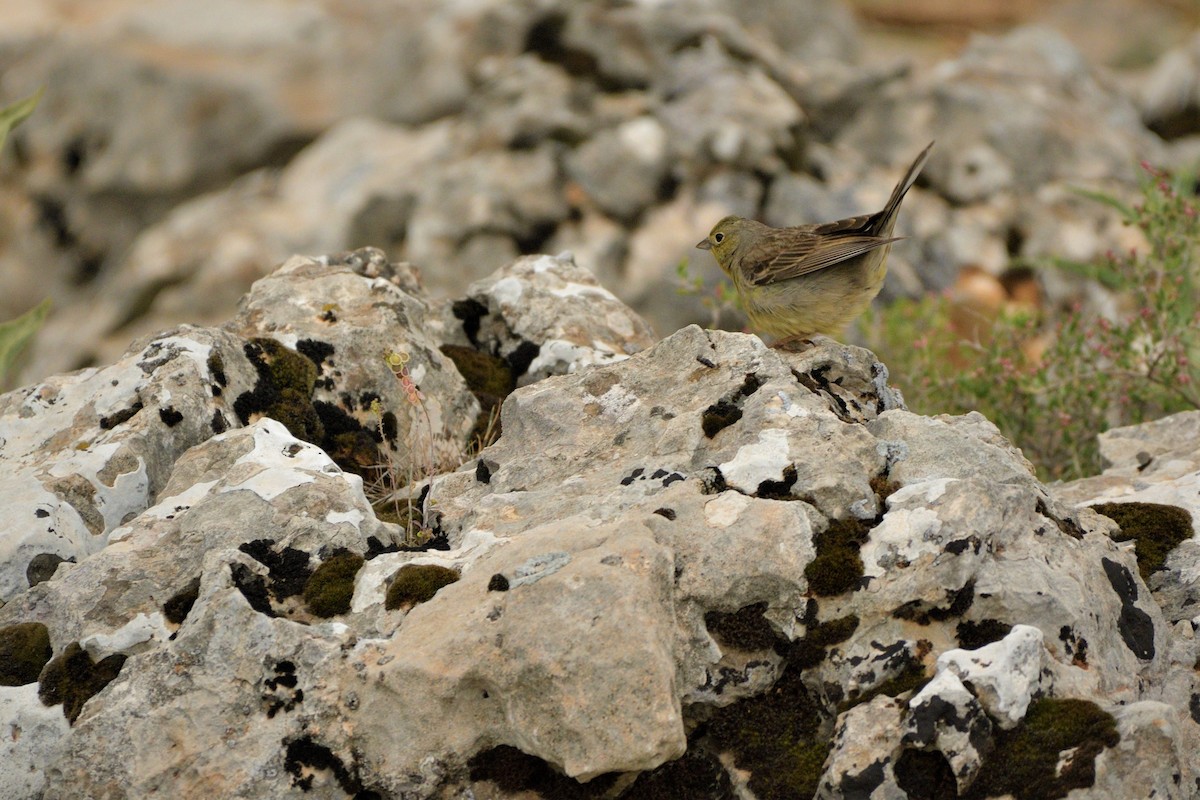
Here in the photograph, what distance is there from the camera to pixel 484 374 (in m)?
7.51

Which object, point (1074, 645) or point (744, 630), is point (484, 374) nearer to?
point (744, 630)

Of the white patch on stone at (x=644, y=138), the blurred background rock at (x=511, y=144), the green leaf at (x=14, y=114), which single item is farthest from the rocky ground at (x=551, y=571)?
the white patch on stone at (x=644, y=138)

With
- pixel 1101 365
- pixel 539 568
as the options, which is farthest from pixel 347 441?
pixel 1101 365

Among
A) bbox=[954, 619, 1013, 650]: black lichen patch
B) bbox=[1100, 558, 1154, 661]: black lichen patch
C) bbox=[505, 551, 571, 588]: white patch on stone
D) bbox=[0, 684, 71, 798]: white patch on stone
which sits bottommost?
bbox=[1100, 558, 1154, 661]: black lichen patch

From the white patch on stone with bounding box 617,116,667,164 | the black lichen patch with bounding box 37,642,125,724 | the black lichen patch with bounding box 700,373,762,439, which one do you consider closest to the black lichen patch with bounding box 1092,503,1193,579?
the black lichen patch with bounding box 700,373,762,439

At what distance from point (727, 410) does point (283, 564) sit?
6.81 feet

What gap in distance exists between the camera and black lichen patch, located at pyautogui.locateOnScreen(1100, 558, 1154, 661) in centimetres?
483

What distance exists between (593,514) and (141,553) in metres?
1.94

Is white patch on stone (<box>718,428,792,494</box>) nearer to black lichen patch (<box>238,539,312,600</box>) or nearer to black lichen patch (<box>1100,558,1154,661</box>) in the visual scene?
black lichen patch (<box>1100,558,1154,661</box>)

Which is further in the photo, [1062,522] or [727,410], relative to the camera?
[727,410]

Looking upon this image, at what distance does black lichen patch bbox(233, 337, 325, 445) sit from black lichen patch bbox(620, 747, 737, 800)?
2931mm

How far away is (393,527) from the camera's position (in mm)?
5469

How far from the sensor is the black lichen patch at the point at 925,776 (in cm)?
402

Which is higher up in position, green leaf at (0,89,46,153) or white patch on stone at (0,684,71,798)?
green leaf at (0,89,46,153)
